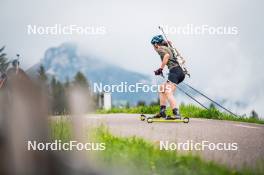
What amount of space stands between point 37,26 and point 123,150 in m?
1.05

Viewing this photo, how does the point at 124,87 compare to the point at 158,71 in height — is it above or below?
below

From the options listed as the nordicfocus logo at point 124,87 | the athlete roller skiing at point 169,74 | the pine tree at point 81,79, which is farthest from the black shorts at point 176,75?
the pine tree at point 81,79

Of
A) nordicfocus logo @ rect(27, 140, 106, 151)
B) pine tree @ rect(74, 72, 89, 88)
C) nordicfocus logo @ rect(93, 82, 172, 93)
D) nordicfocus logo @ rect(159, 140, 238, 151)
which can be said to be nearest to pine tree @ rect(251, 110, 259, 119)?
nordicfocus logo @ rect(159, 140, 238, 151)

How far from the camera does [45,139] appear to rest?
375cm

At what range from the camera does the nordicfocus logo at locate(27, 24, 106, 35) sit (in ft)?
12.4

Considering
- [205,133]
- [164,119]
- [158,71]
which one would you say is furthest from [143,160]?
[158,71]

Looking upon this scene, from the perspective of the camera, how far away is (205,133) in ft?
12.3

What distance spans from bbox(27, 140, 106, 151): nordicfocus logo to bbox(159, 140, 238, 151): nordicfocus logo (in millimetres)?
427

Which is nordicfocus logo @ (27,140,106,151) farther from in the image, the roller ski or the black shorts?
the black shorts

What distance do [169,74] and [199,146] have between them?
21.5 inches

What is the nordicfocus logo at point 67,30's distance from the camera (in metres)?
3.78

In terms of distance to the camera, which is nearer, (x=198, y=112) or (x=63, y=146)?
(x=63, y=146)

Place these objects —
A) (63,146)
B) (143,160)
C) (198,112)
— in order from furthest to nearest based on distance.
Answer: (198,112) < (63,146) < (143,160)

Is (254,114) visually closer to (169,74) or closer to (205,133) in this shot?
(205,133)
